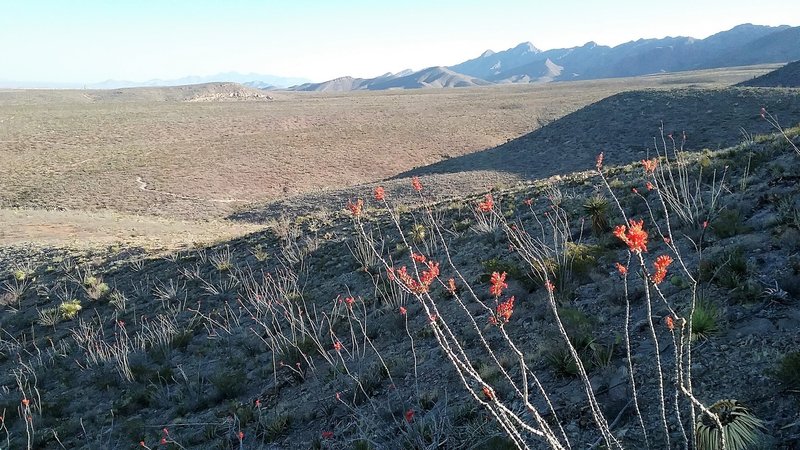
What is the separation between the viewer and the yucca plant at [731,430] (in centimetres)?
260

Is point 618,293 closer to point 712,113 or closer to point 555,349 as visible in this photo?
point 555,349

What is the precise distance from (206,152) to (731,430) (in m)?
37.9

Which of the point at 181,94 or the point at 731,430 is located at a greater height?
the point at 181,94

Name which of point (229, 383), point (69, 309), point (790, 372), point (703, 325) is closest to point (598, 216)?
point (703, 325)

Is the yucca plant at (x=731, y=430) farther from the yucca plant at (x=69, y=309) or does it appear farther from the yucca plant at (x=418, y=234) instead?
the yucca plant at (x=69, y=309)

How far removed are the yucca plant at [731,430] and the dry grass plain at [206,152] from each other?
15.6m

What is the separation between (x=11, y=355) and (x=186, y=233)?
9.28m

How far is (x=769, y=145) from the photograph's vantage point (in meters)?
8.02

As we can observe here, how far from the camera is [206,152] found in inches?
1423

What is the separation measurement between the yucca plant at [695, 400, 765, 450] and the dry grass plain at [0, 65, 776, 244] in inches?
614

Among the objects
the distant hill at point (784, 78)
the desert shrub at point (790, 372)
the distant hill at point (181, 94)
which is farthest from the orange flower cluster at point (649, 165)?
the distant hill at point (181, 94)

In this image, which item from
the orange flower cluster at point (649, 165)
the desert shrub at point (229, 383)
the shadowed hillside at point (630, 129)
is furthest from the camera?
the shadowed hillside at point (630, 129)

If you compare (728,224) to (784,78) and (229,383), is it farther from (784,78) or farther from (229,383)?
(784,78)

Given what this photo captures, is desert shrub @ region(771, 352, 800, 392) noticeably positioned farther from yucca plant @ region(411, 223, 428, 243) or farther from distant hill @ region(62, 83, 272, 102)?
distant hill @ region(62, 83, 272, 102)
